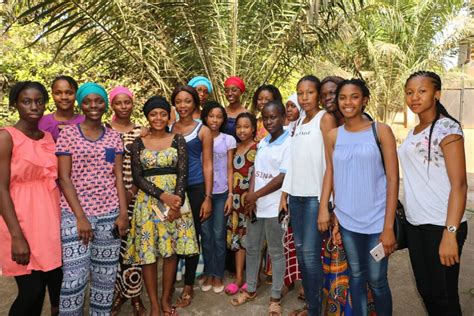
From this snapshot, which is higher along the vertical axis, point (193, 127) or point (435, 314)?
point (193, 127)

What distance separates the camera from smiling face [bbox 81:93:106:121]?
2740 millimetres

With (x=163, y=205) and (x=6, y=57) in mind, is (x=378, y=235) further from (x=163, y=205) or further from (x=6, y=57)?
(x=6, y=57)

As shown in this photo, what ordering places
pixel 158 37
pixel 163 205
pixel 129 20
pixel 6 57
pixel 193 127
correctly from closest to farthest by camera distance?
pixel 163 205 → pixel 193 127 → pixel 129 20 → pixel 158 37 → pixel 6 57

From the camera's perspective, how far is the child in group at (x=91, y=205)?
8.30 feet

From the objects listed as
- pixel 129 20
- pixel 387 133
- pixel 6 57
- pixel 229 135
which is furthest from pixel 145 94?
pixel 387 133

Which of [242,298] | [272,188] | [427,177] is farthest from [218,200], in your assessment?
[427,177]

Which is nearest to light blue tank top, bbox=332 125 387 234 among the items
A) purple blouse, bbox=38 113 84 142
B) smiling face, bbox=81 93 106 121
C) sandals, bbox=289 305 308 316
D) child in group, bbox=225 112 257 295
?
sandals, bbox=289 305 308 316

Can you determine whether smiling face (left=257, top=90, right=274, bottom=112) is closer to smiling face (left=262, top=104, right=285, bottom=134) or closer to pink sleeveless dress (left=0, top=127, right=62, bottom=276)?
smiling face (left=262, top=104, right=285, bottom=134)

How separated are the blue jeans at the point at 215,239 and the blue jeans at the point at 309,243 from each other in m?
0.86

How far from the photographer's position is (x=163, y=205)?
297cm

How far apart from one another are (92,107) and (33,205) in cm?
79

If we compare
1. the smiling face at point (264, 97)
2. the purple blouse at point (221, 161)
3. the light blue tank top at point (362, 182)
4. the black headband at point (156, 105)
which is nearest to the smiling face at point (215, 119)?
the purple blouse at point (221, 161)

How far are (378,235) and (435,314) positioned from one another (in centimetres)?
58

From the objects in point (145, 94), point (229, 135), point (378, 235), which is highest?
point (145, 94)
